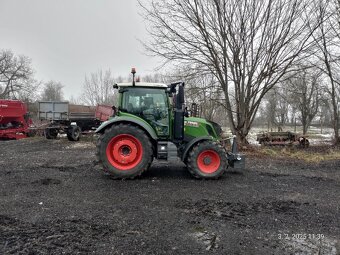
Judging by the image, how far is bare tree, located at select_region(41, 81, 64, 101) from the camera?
5681 cm

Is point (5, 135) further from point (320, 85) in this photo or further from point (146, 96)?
point (320, 85)

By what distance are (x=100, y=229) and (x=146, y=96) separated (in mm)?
3552

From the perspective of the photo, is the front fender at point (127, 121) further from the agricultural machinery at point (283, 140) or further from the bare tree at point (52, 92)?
the bare tree at point (52, 92)

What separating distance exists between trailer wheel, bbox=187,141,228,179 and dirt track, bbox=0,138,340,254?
0.80 ft

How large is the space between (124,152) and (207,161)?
185 cm

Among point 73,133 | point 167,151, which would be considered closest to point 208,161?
point 167,151

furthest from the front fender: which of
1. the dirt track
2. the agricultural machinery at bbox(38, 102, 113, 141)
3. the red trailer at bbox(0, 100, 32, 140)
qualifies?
the red trailer at bbox(0, 100, 32, 140)

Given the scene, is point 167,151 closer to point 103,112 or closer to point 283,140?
point 283,140

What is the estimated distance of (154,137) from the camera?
639 centimetres

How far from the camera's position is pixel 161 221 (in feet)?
12.9

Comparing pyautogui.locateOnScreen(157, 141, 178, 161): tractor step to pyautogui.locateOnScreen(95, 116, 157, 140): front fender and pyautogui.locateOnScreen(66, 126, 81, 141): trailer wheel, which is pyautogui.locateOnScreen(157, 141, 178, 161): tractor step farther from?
pyautogui.locateOnScreen(66, 126, 81, 141): trailer wheel

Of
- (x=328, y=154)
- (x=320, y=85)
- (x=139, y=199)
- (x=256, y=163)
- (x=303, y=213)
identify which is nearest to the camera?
(x=303, y=213)

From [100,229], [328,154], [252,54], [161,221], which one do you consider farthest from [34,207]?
[328,154]

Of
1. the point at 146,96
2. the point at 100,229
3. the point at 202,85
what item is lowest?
the point at 100,229
